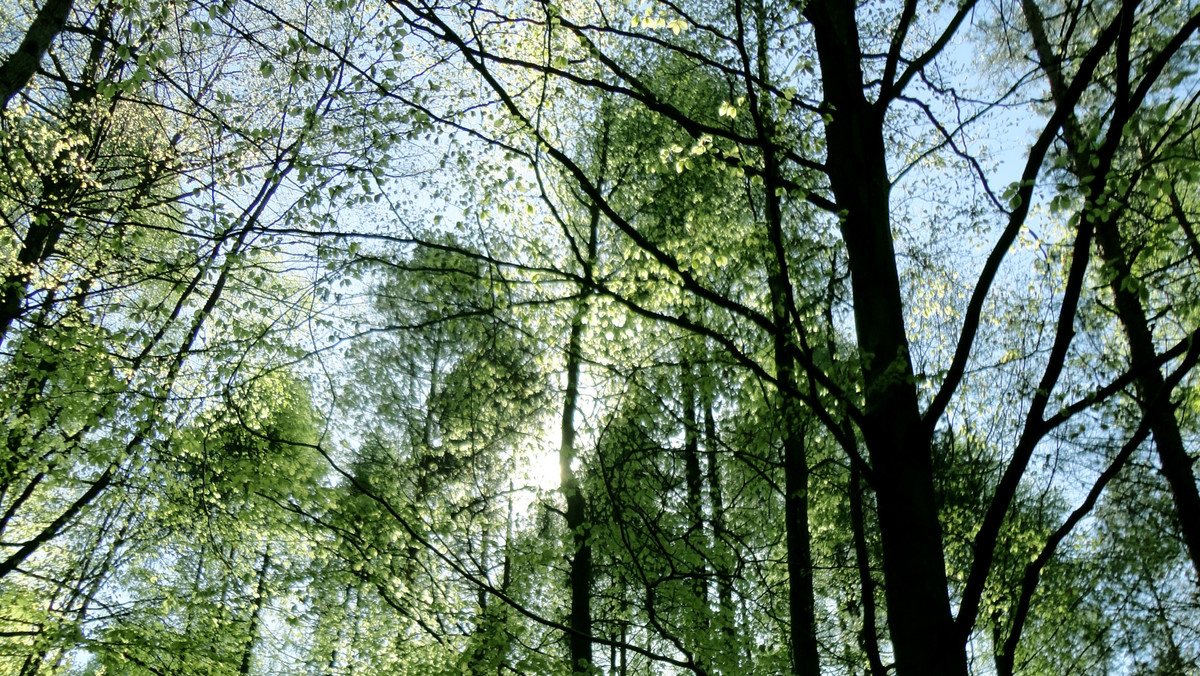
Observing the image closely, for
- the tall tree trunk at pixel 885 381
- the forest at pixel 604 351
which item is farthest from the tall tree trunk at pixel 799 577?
the tall tree trunk at pixel 885 381

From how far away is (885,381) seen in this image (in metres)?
3.10

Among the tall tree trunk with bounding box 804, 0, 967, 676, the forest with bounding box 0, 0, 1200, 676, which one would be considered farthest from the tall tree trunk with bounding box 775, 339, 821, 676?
the tall tree trunk with bounding box 804, 0, 967, 676

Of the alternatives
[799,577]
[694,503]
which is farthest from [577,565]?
[799,577]

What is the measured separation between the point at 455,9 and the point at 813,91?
249 inches

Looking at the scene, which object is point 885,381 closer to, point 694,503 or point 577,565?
point 694,503

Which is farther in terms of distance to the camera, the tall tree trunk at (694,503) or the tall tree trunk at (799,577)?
the tall tree trunk at (799,577)

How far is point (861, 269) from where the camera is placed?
3.59m

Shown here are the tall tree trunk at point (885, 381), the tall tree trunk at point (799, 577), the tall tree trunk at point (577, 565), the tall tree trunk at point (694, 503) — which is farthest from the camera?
the tall tree trunk at point (577, 565)

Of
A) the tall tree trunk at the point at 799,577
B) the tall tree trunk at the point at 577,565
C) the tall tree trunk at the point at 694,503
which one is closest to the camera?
the tall tree trunk at the point at 694,503

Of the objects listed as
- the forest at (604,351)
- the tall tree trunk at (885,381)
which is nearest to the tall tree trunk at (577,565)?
the forest at (604,351)

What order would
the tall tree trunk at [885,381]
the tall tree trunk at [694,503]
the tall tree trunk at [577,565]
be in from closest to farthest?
1. the tall tree trunk at [885,381]
2. the tall tree trunk at [694,503]
3. the tall tree trunk at [577,565]

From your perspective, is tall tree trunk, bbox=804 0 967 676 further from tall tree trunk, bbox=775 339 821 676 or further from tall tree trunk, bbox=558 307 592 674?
tall tree trunk, bbox=558 307 592 674

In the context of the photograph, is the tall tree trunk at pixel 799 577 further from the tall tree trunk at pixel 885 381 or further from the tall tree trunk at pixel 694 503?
the tall tree trunk at pixel 885 381

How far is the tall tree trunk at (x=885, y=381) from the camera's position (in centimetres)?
283
